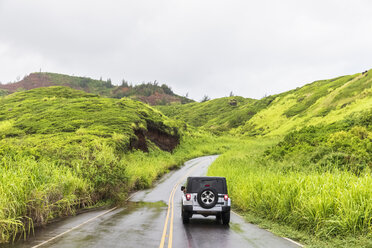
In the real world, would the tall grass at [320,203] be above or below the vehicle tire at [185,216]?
above

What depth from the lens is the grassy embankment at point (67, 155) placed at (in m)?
10.7

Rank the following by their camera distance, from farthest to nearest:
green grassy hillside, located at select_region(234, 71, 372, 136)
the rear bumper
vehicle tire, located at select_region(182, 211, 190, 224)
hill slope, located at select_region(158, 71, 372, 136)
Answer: hill slope, located at select_region(158, 71, 372, 136), green grassy hillside, located at select_region(234, 71, 372, 136), vehicle tire, located at select_region(182, 211, 190, 224), the rear bumper

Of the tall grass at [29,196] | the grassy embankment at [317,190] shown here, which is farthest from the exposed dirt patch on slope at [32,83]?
the grassy embankment at [317,190]

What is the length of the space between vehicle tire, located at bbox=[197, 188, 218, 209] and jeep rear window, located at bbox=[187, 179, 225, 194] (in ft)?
2.02

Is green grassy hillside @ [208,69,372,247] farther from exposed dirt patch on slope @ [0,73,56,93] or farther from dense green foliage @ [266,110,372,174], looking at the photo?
exposed dirt patch on slope @ [0,73,56,93]

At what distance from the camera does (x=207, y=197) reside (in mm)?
11953

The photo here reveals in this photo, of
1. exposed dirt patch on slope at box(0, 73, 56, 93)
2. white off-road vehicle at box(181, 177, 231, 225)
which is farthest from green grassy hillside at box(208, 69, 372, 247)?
exposed dirt patch on slope at box(0, 73, 56, 93)

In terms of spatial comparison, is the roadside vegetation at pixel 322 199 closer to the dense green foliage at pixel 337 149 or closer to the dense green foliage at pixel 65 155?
the dense green foliage at pixel 337 149

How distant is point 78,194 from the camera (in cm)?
1565

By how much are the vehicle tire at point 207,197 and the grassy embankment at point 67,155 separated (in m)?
6.69

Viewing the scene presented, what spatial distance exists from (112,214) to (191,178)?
535 centimetres

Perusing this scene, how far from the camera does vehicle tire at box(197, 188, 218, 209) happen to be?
11837mm

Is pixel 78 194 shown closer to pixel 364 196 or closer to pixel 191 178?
pixel 191 178

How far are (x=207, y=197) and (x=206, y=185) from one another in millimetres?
753
